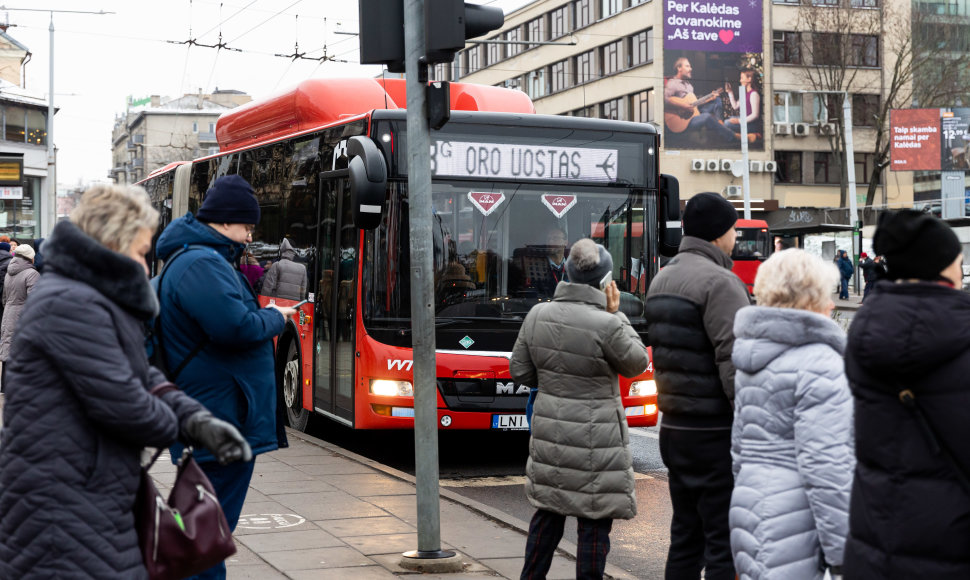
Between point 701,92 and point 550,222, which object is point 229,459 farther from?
point 701,92

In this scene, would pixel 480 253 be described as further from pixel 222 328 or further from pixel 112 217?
pixel 112 217

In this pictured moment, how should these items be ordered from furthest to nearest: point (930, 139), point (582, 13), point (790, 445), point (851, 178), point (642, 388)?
1. point (582, 13)
2. point (930, 139)
3. point (851, 178)
4. point (642, 388)
5. point (790, 445)

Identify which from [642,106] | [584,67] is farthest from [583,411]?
[584,67]

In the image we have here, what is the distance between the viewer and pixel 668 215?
10719 millimetres

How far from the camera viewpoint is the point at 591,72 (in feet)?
222

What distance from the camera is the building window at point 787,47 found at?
207ft

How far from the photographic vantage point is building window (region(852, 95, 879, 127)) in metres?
64.1

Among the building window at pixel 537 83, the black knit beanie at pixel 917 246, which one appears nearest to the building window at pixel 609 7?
the building window at pixel 537 83

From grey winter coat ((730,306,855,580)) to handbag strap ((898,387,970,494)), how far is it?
0.70 metres

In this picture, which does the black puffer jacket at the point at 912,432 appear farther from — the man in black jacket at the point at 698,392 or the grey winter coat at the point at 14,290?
the grey winter coat at the point at 14,290

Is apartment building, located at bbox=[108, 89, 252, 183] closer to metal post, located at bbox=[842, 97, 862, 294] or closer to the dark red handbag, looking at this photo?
metal post, located at bbox=[842, 97, 862, 294]

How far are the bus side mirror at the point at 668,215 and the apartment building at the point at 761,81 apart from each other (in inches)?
1995

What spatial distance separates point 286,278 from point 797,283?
896cm

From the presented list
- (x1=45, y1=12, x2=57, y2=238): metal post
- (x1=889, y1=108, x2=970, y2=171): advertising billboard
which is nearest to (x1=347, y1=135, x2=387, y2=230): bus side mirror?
(x1=45, y1=12, x2=57, y2=238): metal post
